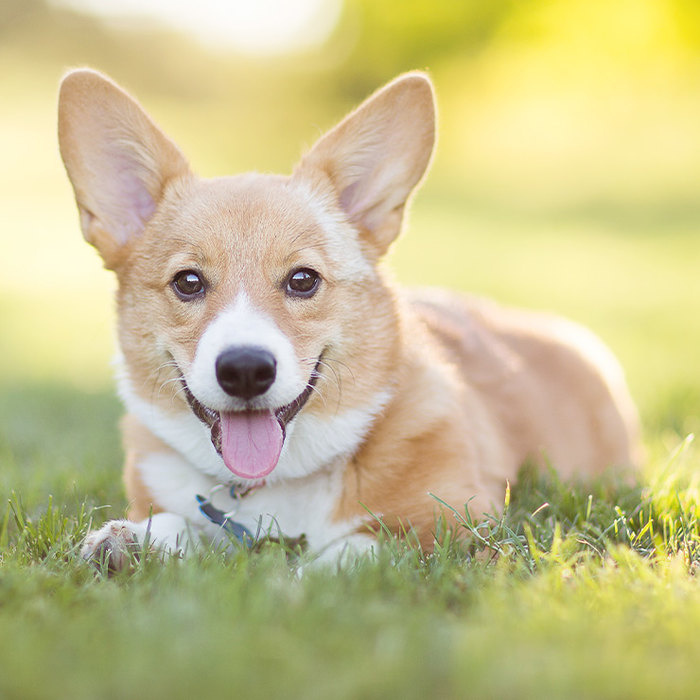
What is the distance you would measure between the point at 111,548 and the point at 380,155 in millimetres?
1708

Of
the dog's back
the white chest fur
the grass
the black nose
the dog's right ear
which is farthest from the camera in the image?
the dog's back

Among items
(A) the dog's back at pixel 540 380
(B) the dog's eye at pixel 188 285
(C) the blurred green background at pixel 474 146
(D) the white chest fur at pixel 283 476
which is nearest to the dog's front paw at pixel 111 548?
(D) the white chest fur at pixel 283 476

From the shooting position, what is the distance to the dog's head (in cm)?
272

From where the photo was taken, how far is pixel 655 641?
6.01ft

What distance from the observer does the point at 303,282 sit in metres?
2.97

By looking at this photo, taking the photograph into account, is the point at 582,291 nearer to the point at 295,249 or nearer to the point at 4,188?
the point at 295,249

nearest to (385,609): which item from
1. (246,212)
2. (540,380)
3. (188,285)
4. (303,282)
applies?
(303,282)

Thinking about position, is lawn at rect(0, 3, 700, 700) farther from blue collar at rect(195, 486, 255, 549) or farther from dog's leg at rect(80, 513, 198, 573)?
blue collar at rect(195, 486, 255, 549)

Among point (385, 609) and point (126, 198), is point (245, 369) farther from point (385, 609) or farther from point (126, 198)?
point (126, 198)

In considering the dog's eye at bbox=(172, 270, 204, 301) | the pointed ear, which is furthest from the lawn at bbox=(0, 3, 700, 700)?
the dog's eye at bbox=(172, 270, 204, 301)

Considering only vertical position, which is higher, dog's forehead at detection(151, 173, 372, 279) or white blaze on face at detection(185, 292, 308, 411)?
dog's forehead at detection(151, 173, 372, 279)

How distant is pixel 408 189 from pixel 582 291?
7.69 meters

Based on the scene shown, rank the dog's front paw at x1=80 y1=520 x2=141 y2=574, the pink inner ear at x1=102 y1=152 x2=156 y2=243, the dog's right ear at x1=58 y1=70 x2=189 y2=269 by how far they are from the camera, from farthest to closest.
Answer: the pink inner ear at x1=102 y1=152 x2=156 y2=243 → the dog's right ear at x1=58 y1=70 x2=189 y2=269 → the dog's front paw at x1=80 y1=520 x2=141 y2=574

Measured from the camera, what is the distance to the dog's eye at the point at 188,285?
2.94 m
